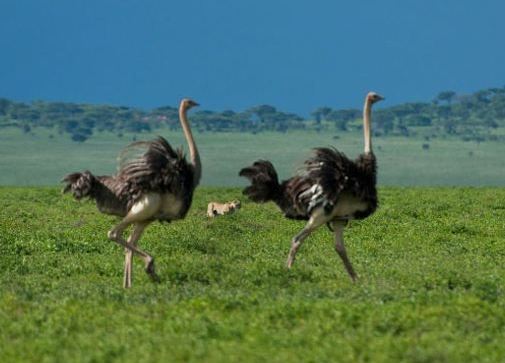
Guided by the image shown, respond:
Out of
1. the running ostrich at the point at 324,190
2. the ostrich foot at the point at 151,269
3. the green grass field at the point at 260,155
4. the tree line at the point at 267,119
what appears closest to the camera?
the ostrich foot at the point at 151,269

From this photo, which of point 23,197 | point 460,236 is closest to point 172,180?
point 460,236

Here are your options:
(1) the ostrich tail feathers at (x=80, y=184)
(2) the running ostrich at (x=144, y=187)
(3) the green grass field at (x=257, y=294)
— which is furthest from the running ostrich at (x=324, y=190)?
(1) the ostrich tail feathers at (x=80, y=184)

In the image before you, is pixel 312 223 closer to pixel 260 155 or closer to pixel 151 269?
pixel 151 269

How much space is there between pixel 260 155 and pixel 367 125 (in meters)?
122

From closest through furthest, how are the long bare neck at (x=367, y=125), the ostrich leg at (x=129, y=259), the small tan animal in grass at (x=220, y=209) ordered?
the ostrich leg at (x=129, y=259) < the long bare neck at (x=367, y=125) < the small tan animal in grass at (x=220, y=209)

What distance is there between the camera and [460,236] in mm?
19953

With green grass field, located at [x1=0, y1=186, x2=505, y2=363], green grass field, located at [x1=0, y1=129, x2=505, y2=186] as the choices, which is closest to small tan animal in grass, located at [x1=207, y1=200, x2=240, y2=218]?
green grass field, located at [x1=0, y1=186, x2=505, y2=363]

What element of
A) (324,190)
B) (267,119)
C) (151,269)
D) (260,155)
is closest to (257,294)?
(151,269)

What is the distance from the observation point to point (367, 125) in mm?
15523

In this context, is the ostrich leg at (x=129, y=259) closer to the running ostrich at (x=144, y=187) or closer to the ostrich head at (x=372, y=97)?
the running ostrich at (x=144, y=187)

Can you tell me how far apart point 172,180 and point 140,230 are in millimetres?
908

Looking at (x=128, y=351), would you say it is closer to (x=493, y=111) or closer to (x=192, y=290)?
(x=192, y=290)

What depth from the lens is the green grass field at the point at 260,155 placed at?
125625 millimetres

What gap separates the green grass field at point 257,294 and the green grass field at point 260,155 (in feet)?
317
